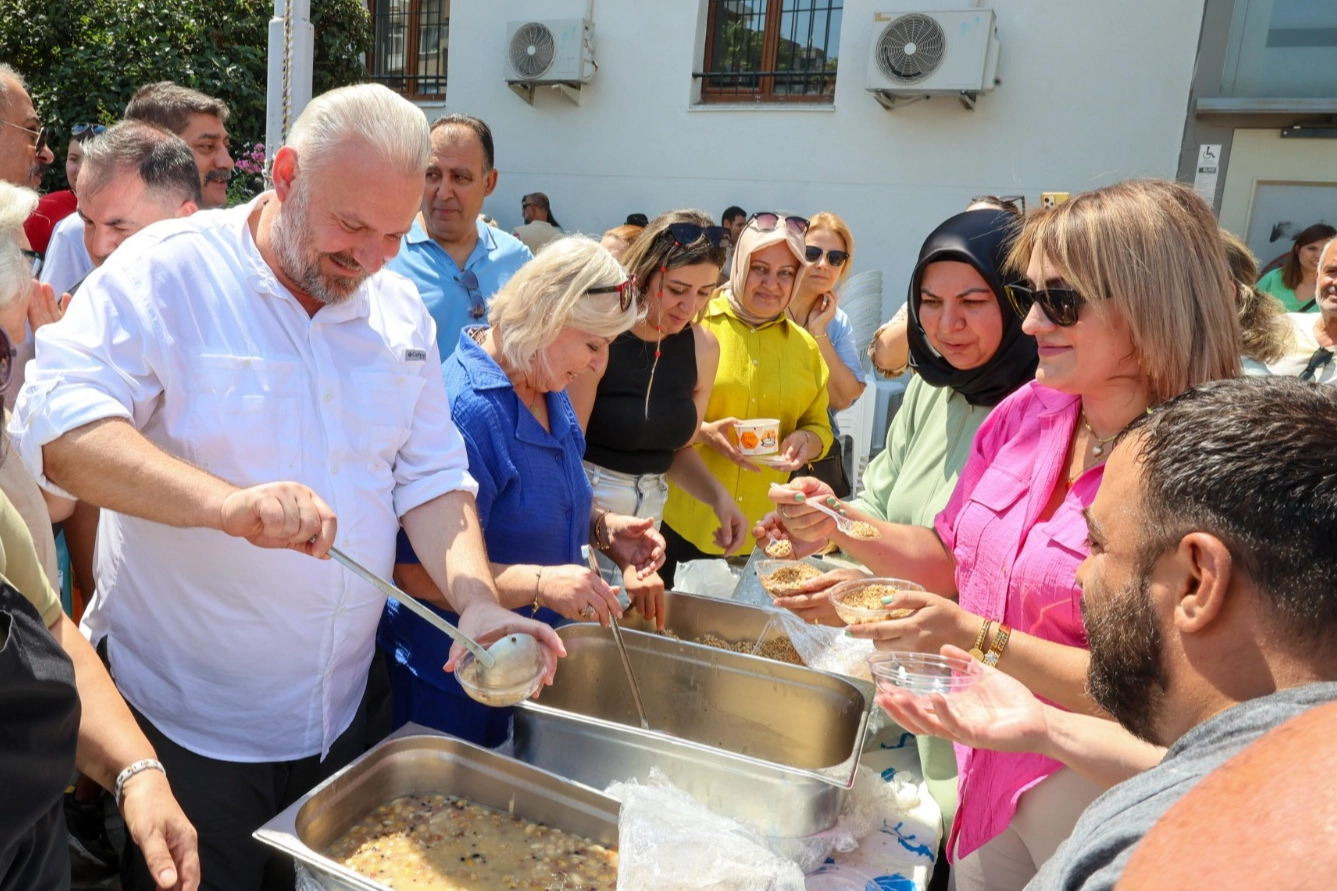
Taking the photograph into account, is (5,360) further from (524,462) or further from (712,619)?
(712,619)

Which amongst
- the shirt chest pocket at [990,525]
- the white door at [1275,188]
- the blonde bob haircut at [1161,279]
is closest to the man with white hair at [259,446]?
the shirt chest pocket at [990,525]

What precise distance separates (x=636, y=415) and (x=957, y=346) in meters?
0.98

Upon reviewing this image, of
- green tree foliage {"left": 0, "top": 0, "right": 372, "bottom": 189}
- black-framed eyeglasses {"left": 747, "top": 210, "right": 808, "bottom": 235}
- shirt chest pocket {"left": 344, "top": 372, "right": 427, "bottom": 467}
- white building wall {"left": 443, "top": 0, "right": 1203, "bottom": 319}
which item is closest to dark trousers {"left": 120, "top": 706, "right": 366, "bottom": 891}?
shirt chest pocket {"left": 344, "top": 372, "right": 427, "bottom": 467}

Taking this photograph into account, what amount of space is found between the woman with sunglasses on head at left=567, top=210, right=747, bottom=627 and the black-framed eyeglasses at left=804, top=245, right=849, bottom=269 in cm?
130

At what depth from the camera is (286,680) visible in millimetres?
1539

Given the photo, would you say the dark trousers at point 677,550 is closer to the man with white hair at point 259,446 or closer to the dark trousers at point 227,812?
the man with white hair at point 259,446

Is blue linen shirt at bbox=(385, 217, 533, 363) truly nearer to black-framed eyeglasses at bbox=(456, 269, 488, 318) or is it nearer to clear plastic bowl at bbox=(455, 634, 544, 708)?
black-framed eyeglasses at bbox=(456, 269, 488, 318)

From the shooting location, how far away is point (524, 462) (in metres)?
1.91

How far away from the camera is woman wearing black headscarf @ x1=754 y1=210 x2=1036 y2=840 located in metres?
2.19

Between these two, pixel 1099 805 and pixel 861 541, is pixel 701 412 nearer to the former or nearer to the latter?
pixel 861 541

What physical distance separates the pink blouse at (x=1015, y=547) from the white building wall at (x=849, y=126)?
5904 mm

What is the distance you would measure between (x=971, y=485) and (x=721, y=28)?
8.26 meters

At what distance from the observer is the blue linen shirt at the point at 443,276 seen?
3.12 metres

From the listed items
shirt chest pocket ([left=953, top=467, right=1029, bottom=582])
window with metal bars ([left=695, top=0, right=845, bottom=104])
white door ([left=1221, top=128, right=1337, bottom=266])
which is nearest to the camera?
shirt chest pocket ([left=953, top=467, right=1029, bottom=582])
